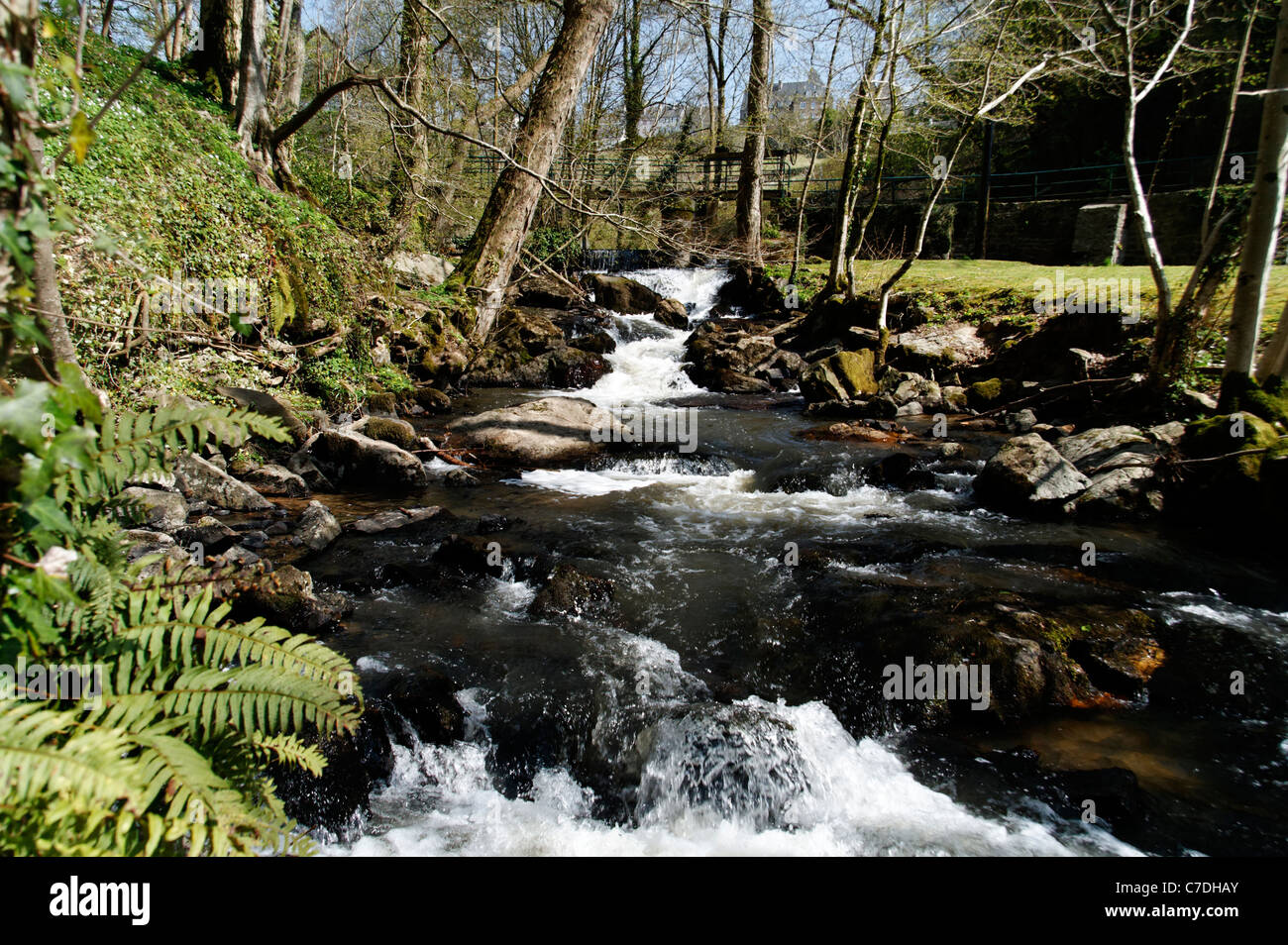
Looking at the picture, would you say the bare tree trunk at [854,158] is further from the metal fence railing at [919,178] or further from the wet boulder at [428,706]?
the wet boulder at [428,706]

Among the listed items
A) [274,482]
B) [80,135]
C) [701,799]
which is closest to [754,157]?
[274,482]

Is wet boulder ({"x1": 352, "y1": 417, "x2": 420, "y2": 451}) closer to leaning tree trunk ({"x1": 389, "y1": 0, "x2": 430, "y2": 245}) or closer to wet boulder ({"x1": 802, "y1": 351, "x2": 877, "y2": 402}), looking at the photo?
leaning tree trunk ({"x1": 389, "y1": 0, "x2": 430, "y2": 245})

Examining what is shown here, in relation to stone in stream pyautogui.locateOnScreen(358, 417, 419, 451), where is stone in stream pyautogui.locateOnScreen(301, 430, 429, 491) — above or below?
below

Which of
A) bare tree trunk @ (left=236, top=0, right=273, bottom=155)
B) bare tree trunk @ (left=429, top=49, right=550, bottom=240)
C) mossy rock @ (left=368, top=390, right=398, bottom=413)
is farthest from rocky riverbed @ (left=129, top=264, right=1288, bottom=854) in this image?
bare tree trunk @ (left=429, top=49, right=550, bottom=240)

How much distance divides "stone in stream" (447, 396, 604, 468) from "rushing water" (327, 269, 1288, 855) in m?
2.08

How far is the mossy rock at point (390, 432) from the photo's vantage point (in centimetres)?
1027

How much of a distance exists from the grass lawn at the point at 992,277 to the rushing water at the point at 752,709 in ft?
26.5

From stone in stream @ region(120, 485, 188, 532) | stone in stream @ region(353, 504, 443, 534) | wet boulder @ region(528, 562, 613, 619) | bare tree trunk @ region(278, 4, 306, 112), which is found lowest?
wet boulder @ region(528, 562, 613, 619)

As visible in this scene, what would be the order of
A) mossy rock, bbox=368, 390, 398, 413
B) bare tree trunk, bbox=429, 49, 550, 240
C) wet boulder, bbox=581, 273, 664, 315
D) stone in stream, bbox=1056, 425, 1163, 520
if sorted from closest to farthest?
stone in stream, bbox=1056, 425, 1163, 520
mossy rock, bbox=368, 390, 398, 413
bare tree trunk, bbox=429, 49, 550, 240
wet boulder, bbox=581, 273, 664, 315

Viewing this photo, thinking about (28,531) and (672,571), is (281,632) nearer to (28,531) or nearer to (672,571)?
(28,531)

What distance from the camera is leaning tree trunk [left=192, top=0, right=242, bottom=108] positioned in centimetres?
1228

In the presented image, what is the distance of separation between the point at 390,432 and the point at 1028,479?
357 inches

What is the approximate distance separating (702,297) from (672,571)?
18.8 meters

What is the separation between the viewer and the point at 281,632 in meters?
2.44
